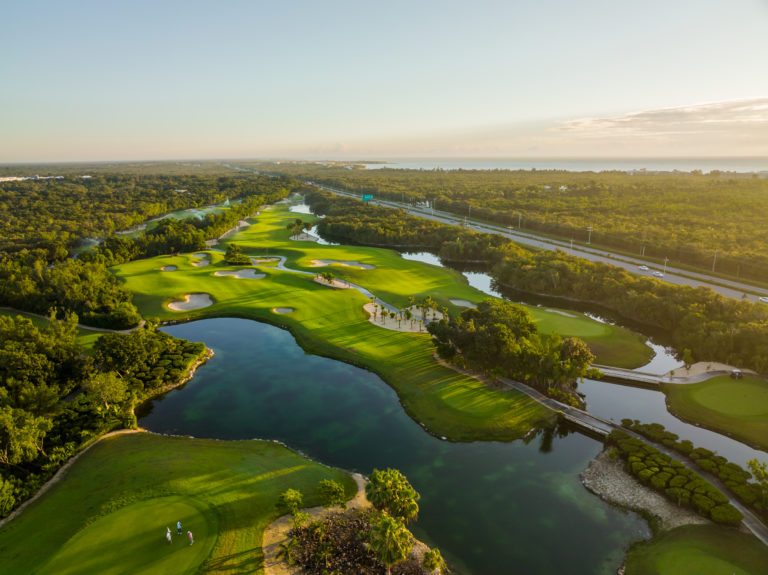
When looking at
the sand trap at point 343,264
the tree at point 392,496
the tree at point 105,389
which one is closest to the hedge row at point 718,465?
the tree at point 392,496

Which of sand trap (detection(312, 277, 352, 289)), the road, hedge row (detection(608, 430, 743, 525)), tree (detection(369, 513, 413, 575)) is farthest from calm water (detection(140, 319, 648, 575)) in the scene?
the road

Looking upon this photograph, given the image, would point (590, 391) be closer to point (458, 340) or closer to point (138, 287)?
point (458, 340)

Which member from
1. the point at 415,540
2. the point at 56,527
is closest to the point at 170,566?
the point at 56,527

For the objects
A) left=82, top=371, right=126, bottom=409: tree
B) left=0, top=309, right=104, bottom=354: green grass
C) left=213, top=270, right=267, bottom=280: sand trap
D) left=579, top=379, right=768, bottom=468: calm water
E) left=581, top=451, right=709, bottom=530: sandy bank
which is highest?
left=82, top=371, right=126, bottom=409: tree

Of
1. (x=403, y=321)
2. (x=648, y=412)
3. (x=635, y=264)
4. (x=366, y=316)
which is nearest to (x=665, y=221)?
(x=635, y=264)

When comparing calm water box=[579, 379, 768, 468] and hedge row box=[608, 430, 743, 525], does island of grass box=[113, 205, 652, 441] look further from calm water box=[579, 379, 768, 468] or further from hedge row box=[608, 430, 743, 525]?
hedge row box=[608, 430, 743, 525]

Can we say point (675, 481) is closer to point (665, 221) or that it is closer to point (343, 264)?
point (343, 264)
